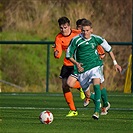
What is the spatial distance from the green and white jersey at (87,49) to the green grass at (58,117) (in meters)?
0.95

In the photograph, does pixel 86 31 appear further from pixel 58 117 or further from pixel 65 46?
pixel 65 46

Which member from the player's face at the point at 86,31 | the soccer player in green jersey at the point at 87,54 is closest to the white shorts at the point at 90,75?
the soccer player in green jersey at the point at 87,54

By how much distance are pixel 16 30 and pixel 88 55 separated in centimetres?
1676

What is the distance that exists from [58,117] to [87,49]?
129 centimetres

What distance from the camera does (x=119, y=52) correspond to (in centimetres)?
2839

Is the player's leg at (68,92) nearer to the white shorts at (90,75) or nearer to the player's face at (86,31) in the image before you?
the white shorts at (90,75)

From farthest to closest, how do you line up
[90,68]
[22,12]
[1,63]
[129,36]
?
[22,12]
[129,36]
[1,63]
[90,68]

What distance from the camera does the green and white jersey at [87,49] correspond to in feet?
47.3

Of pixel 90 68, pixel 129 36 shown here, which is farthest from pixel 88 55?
pixel 129 36

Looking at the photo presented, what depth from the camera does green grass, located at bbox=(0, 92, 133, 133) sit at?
1229 centimetres

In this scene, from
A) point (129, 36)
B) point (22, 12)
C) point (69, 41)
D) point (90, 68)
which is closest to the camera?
point (90, 68)

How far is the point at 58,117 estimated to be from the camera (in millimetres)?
14547

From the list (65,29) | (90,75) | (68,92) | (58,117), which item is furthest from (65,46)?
(58,117)

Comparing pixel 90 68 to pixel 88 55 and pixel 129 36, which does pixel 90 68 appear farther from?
pixel 129 36
